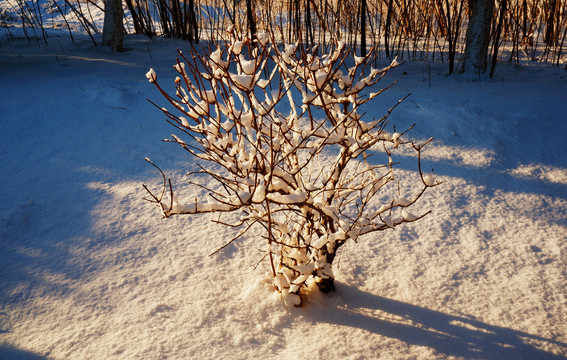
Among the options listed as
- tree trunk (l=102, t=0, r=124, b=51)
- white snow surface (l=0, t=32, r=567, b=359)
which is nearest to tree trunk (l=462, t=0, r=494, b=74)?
white snow surface (l=0, t=32, r=567, b=359)

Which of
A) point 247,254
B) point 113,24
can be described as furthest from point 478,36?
point 113,24

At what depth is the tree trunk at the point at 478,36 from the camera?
3482 millimetres

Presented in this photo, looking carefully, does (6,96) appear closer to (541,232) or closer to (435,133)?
(435,133)

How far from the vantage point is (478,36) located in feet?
11.7

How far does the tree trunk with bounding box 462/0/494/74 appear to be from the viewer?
3.48 m

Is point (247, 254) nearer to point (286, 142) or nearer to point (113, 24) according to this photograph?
point (286, 142)

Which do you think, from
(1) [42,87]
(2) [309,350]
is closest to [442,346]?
(2) [309,350]

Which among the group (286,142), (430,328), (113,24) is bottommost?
(430,328)

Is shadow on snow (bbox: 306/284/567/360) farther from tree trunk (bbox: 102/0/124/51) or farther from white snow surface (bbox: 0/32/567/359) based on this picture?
tree trunk (bbox: 102/0/124/51)

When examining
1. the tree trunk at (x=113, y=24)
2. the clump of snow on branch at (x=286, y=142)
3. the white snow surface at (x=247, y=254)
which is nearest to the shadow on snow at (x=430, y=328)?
the white snow surface at (x=247, y=254)

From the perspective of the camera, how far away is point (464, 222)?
2.07 metres

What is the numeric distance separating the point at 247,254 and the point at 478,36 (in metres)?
2.95

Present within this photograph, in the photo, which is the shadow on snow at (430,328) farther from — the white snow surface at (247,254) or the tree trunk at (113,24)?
the tree trunk at (113,24)

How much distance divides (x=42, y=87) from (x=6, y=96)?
252 millimetres
